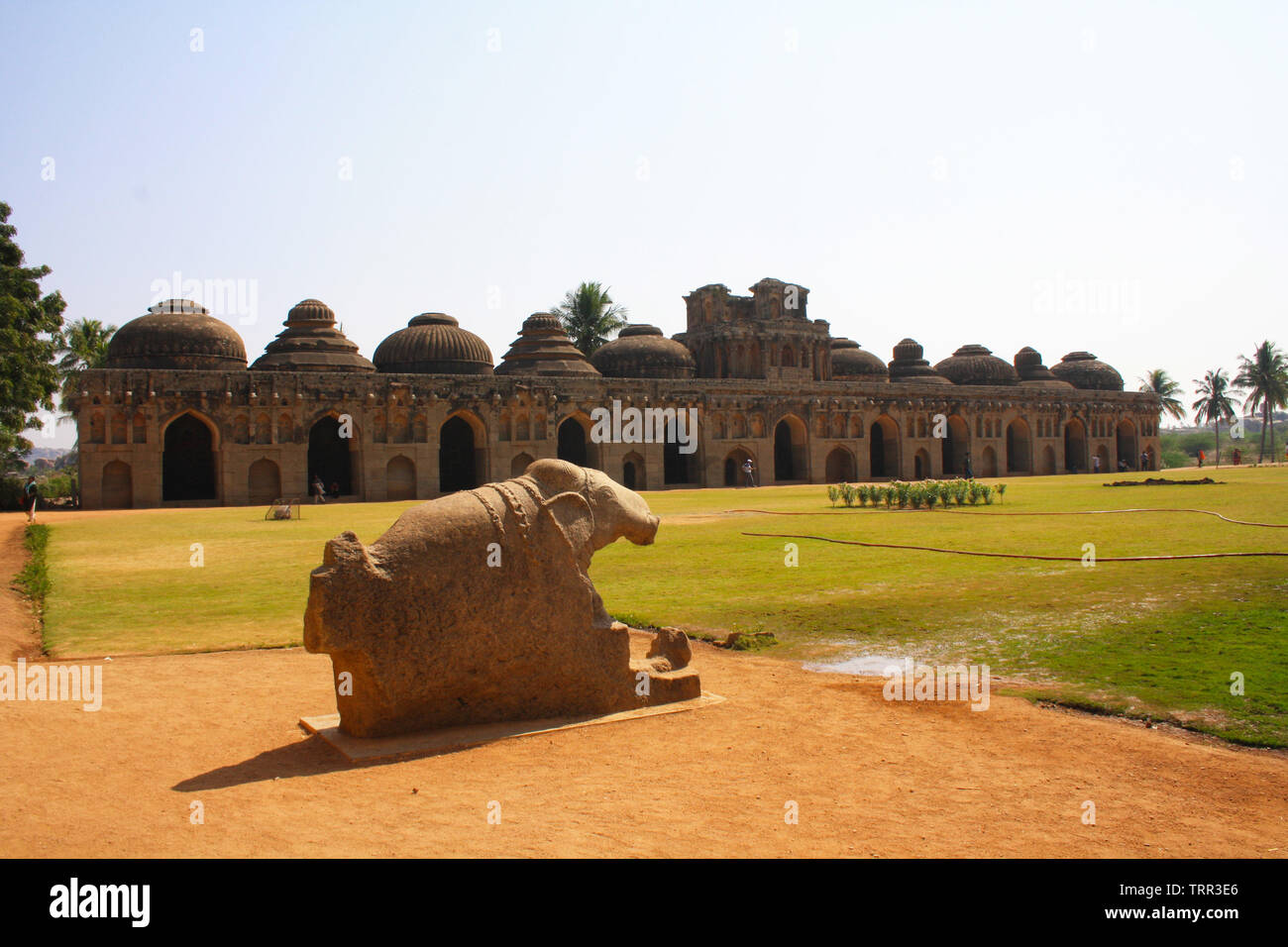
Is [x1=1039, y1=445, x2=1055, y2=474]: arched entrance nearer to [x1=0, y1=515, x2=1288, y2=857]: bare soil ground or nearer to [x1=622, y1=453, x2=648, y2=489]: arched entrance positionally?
[x1=622, y1=453, x2=648, y2=489]: arched entrance

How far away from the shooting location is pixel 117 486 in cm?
3994

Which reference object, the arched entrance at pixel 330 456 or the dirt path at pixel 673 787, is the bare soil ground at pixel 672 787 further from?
the arched entrance at pixel 330 456

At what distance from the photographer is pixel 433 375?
45.5 metres

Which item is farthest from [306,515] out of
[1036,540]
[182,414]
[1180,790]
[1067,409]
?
[1067,409]

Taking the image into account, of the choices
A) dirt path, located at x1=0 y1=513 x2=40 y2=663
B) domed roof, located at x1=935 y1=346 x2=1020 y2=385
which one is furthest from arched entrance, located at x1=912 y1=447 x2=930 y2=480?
dirt path, located at x1=0 y1=513 x2=40 y2=663

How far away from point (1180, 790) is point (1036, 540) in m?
14.4

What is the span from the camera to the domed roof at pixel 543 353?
168 ft

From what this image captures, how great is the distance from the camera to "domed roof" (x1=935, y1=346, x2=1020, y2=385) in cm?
6931

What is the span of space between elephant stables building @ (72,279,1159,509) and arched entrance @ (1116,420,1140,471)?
42.4 inches

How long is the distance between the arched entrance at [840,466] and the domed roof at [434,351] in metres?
22.2

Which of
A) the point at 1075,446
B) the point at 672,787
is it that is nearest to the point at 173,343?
the point at 672,787

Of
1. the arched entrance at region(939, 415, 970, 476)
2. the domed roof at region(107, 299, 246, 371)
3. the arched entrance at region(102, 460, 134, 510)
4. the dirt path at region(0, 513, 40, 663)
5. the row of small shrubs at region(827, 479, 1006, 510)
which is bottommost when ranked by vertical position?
the dirt path at region(0, 513, 40, 663)

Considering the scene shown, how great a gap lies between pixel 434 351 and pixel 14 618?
3608 centimetres

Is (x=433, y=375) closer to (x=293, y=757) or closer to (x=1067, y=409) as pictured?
(x=293, y=757)
